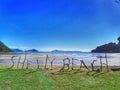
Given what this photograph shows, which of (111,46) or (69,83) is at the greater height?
(111,46)

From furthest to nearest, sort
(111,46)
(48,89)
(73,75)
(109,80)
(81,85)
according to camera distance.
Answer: (111,46), (73,75), (109,80), (81,85), (48,89)

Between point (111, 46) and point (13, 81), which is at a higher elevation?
point (111, 46)

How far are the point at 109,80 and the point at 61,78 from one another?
315cm

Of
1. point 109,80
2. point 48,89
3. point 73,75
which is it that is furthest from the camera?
point 73,75

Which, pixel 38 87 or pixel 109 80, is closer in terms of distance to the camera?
pixel 38 87

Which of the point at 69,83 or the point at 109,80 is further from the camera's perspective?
the point at 109,80

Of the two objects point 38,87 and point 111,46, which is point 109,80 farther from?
point 111,46

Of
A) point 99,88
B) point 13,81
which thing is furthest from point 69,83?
point 13,81

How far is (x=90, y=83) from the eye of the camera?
16188mm

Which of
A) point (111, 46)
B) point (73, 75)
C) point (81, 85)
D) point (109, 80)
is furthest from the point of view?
point (111, 46)

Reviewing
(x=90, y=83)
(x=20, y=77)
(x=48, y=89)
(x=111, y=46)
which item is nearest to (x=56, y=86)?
(x=48, y=89)

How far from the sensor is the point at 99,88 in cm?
1470

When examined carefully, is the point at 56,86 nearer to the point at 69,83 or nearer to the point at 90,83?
the point at 69,83

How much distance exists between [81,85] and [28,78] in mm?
3828
